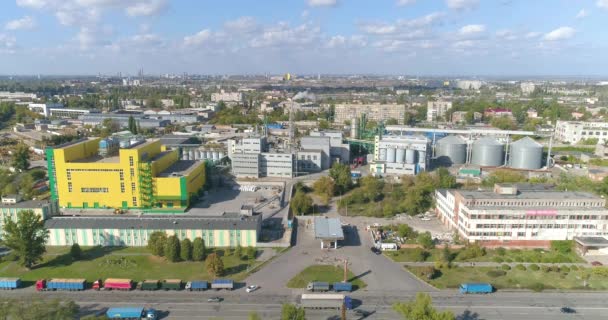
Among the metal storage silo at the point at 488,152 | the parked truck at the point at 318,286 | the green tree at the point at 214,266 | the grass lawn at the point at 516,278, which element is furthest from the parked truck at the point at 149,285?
the metal storage silo at the point at 488,152

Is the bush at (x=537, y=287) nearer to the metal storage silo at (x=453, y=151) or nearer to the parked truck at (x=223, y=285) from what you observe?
the parked truck at (x=223, y=285)

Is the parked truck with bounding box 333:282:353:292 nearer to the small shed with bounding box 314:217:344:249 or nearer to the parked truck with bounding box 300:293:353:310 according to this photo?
the parked truck with bounding box 300:293:353:310

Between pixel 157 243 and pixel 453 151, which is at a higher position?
pixel 453 151

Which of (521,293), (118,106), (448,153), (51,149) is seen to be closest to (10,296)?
(51,149)

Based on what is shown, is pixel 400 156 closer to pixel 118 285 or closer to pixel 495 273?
pixel 495 273

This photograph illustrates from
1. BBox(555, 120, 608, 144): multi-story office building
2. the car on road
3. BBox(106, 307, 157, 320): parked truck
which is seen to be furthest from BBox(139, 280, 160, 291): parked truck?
BBox(555, 120, 608, 144): multi-story office building

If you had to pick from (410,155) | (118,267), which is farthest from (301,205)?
(410,155)

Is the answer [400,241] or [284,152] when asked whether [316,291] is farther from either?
[284,152]
